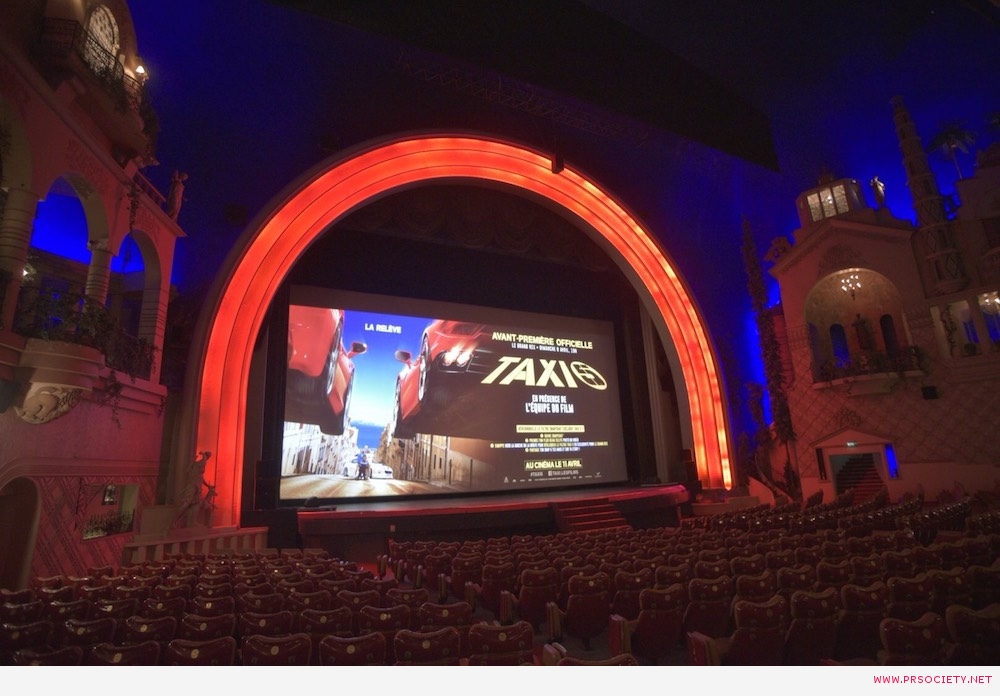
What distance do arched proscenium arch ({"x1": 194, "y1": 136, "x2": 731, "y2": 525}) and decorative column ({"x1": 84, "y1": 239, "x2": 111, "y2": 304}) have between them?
277 centimetres

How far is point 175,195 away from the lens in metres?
10.9

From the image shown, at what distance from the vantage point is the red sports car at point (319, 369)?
13320 millimetres

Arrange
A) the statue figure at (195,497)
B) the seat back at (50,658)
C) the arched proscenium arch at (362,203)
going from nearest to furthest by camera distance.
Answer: the seat back at (50,658) < the statue figure at (195,497) < the arched proscenium arch at (362,203)

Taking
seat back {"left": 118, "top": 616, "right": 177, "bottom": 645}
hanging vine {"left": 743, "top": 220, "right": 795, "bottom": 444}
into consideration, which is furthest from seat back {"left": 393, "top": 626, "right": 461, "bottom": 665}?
hanging vine {"left": 743, "top": 220, "right": 795, "bottom": 444}

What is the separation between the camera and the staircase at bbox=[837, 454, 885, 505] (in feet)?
52.2

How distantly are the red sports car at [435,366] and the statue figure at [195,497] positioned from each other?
15.8 feet

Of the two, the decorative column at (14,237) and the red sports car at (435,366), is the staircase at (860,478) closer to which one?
the red sports car at (435,366)

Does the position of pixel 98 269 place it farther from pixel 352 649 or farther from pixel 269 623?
pixel 352 649

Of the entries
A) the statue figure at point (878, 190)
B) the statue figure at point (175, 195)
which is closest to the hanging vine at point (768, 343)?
the statue figure at point (878, 190)

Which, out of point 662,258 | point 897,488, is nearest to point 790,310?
point 662,258

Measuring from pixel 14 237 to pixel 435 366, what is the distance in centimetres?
979

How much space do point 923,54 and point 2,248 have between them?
68.3 feet

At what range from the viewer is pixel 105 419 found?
28.3ft

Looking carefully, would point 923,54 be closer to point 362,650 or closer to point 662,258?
point 662,258
